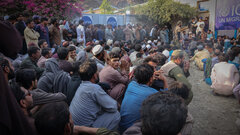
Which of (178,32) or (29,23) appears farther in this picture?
(178,32)

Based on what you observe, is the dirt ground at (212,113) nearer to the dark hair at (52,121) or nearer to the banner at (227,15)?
the dark hair at (52,121)

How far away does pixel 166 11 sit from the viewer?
597 inches

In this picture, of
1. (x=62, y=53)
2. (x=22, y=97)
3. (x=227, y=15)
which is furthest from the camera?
(x=227, y=15)

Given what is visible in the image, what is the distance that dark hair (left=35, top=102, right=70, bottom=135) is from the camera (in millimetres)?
1284

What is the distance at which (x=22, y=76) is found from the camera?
2.12m

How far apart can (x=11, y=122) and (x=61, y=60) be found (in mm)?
2379

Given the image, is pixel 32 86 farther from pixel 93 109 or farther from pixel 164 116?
pixel 164 116

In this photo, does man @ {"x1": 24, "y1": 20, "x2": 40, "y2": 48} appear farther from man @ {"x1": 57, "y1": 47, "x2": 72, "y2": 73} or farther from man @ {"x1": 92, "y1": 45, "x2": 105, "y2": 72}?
man @ {"x1": 57, "y1": 47, "x2": 72, "y2": 73}

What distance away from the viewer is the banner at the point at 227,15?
1270 cm

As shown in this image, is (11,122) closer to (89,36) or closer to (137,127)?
(137,127)

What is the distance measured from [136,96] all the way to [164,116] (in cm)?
92

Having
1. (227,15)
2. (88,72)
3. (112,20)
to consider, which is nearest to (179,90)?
(88,72)

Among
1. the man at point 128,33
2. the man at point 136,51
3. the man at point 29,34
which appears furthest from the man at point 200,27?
the man at point 29,34

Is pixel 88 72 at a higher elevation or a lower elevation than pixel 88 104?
higher
